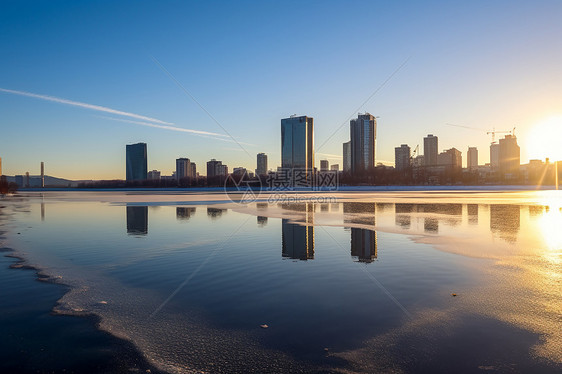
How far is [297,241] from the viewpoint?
14.7m

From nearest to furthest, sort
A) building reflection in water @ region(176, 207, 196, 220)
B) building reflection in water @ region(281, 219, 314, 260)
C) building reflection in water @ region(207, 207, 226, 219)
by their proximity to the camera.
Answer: building reflection in water @ region(281, 219, 314, 260), building reflection in water @ region(176, 207, 196, 220), building reflection in water @ region(207, 207, 226, 219)

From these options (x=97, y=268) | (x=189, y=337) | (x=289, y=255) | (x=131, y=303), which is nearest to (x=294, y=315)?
(x=189, y=337)

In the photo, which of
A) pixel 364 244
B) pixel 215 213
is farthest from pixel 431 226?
pixel 215 213

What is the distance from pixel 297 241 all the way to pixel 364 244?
110 inches

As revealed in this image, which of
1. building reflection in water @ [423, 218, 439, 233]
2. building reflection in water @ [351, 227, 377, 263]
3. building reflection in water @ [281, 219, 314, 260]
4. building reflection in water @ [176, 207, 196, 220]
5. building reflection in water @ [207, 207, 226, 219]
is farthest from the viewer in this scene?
building reflection in water @ [207, 207, 226, 219]

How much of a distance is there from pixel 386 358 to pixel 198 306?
3770 mm

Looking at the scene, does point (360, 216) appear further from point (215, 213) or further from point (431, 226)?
point (215, 213)

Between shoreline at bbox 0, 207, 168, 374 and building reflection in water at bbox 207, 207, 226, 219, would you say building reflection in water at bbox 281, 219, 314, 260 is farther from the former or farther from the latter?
building reflection in water at bbox 207, 207, 226, 219

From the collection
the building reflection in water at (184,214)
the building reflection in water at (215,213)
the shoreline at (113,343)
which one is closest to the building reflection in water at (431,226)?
the building reflection in water at (215,213)

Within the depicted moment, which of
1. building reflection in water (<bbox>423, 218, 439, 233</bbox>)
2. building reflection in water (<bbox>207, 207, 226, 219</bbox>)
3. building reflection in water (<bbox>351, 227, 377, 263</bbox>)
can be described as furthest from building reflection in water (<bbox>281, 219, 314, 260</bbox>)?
building reflection in water (<bbox>207, 207, 226, 219</bbox>)

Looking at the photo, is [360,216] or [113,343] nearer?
[113,343]

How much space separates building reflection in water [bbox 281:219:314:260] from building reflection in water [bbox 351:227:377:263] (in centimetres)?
161

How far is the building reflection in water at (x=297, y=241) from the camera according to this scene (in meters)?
12.0

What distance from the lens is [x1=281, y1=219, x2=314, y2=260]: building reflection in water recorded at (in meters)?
12.0
